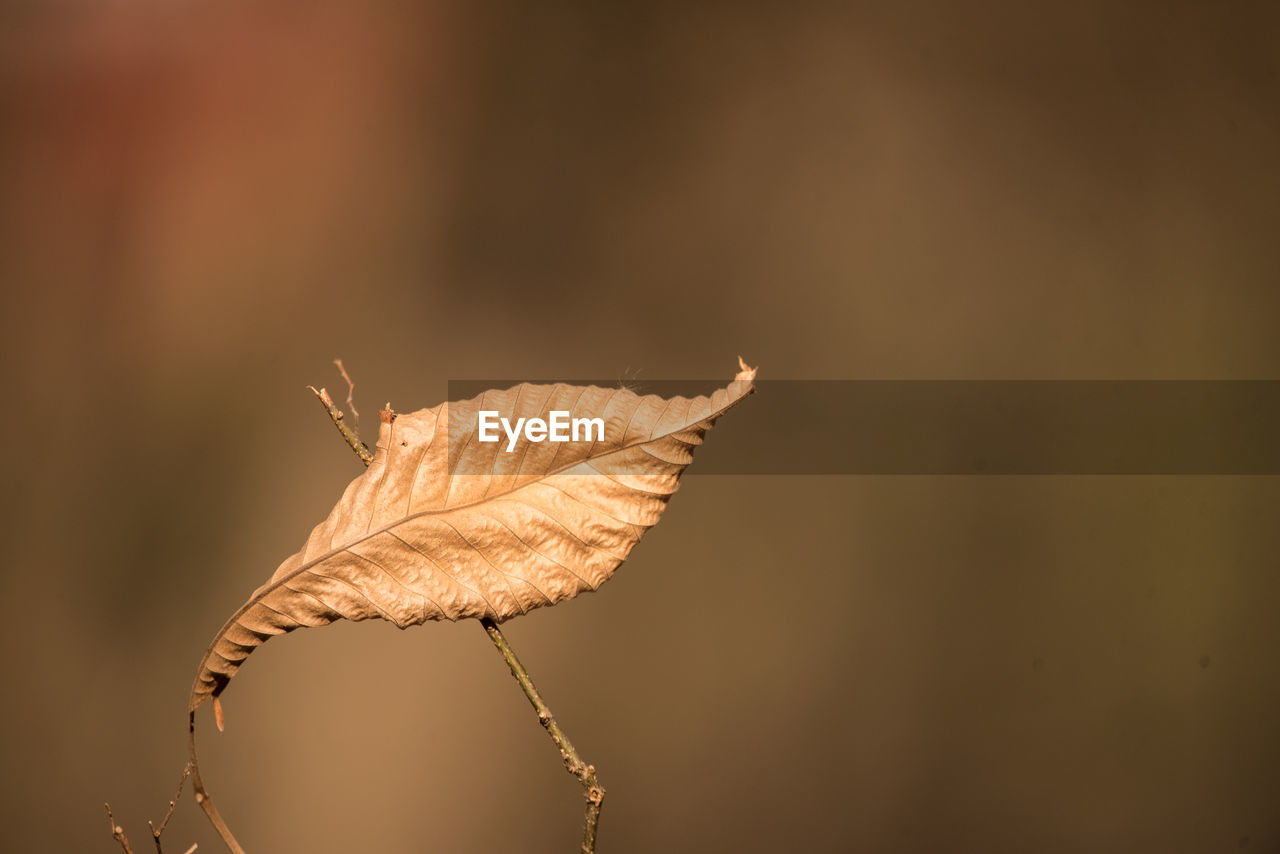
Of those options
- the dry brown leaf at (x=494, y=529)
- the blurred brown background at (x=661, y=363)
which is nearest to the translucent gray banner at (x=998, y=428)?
the blurred brown background at (x=661, y=363)

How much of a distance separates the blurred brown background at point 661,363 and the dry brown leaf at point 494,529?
527 mm

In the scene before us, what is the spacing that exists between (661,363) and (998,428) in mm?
424

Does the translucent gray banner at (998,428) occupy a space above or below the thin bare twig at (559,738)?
above

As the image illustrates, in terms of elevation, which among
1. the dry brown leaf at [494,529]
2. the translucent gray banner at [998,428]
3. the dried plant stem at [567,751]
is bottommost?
the dried plant stem at [567,751]

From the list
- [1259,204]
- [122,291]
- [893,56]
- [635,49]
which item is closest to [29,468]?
[122,291]

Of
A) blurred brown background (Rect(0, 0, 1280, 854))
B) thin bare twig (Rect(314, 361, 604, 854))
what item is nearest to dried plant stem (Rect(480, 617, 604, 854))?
thin bare twig (Rect(314, 361, 604, 854))

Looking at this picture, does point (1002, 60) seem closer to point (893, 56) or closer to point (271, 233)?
point (893, 56)

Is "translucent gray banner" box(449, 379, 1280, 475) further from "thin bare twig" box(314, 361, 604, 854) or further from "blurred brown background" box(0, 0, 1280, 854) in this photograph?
"thin bare twig" box(314, 361, 604, 854)

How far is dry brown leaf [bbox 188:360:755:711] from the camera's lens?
0.45 m

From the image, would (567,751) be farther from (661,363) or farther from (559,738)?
(661,363)

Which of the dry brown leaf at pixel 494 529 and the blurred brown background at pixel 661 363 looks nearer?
the dry brown leaf at pixel 494 529

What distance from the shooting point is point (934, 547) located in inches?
42.6

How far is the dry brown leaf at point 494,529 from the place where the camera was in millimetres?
452

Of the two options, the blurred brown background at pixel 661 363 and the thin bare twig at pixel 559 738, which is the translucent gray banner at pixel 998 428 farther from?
the thin bare twig at pixel 559 738
